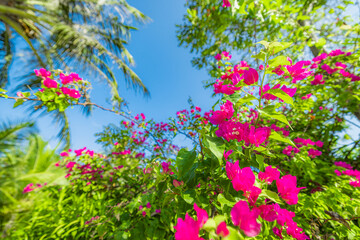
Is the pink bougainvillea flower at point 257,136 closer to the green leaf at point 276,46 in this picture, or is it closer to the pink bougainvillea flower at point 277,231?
the green leaf at point 276,46

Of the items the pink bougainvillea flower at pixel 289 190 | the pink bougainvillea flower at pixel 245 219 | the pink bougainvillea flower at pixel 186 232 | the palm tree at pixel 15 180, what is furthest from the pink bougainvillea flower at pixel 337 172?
the palm tree at pixel 15 180

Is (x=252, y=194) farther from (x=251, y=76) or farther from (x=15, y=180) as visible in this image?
(x=15, y=180)

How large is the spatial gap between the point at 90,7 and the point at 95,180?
15.4ft

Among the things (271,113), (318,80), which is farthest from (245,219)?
(318,80)

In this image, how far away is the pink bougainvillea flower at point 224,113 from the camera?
1.98ft

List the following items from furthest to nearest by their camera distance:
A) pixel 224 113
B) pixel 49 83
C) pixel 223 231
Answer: pixel 49 83 < pixel 224 113 < pixel 223 231

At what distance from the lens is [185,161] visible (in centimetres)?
51

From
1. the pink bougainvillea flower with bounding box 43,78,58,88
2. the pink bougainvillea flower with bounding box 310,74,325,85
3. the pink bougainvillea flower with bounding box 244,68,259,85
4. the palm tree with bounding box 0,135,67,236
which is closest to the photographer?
the pink bougainvillea flower with bounding box 244,68,259,85

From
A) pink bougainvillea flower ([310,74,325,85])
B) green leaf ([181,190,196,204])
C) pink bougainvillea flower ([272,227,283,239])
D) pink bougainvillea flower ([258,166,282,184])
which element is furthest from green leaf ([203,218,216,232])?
pink bougainvillea flower ([310,74,325,85])

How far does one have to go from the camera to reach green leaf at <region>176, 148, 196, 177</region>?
Result: 49cm

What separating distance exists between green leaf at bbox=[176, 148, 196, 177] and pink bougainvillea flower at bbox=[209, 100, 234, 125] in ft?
0.59

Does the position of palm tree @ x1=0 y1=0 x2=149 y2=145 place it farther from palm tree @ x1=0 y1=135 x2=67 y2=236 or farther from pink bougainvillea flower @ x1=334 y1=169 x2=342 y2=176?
pink bougainvillea flower @ x1=334 y1=169 x2=342 y2=176

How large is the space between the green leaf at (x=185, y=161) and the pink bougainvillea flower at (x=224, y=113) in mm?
181

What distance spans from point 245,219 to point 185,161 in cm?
23
